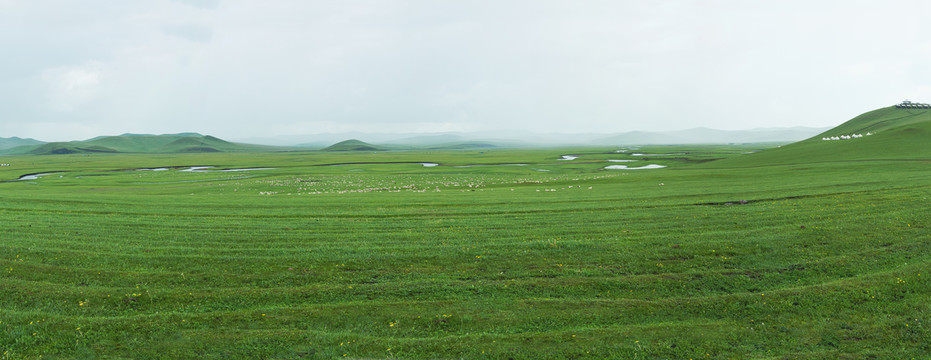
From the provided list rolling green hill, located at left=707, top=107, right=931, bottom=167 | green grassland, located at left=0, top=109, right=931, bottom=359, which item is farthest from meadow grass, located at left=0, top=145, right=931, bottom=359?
rolling green hill, located at left=707, top=107, right=931, bottom=167

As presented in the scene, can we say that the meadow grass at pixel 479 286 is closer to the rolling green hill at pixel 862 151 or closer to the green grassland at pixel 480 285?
the green grassland at pixel 480 285

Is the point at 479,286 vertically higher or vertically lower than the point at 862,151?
lower

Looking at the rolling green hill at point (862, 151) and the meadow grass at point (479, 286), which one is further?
the rolling green hill at point (862, 151)

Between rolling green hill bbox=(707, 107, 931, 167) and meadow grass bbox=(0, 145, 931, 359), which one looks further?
rolling green hill bbox=(707, 107, 931, 167)

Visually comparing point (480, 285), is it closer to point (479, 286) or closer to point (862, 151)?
point (479, 286)

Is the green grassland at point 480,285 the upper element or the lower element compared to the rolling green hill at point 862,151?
lower

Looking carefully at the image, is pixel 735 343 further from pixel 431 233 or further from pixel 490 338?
pixel 431 233

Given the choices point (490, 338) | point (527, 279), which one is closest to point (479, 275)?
point (527, 279)

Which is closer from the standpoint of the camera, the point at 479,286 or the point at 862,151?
the point at 479,286

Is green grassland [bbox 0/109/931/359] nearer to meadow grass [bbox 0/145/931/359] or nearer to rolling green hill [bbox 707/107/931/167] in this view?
meadow grass [bbox 0/145/931/359]

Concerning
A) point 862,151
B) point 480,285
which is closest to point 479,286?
point 480,285

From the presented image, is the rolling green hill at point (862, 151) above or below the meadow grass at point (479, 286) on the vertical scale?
above

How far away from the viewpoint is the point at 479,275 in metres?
13.0

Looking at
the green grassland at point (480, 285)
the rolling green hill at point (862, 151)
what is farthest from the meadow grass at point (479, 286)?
the rolling green hill at point (862, 151)
